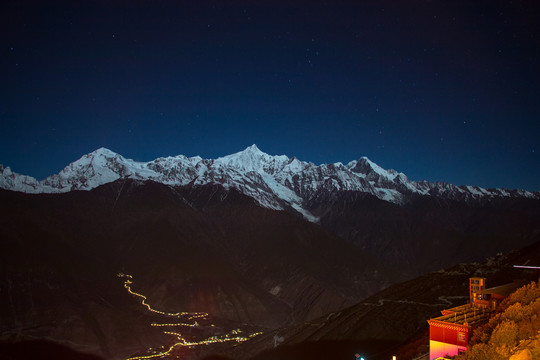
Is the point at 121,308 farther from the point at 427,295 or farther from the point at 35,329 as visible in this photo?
the point at 427,295

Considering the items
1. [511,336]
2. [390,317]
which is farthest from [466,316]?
[390,317]

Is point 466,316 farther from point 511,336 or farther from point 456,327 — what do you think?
point 511,336

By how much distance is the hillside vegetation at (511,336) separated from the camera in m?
30.5

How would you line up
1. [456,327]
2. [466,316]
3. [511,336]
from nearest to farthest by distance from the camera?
[511,336] < [456,327] < [466,316]

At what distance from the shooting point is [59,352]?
147 metres

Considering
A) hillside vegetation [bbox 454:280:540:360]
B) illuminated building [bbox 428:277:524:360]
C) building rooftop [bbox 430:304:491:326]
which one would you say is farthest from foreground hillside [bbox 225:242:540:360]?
hillside vegetation [bbox 454:280:540:360]

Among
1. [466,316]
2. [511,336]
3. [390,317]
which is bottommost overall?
[390,317]

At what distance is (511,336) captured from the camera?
3234cm

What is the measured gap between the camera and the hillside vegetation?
30516 millimetres

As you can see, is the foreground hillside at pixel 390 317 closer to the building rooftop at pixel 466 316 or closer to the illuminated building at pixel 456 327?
the illuminated building at pixel 456 327

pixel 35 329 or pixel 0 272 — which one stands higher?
pixel 0 272

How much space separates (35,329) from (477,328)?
15981 cm

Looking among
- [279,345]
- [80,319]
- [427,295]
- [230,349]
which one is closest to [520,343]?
[427,295]

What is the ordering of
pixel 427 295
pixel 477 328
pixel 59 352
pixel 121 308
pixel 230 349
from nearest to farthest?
pixel 477 328 → pixel 427 295 → pixel 230 349 → pixel 59 352 → pixel 121 308
